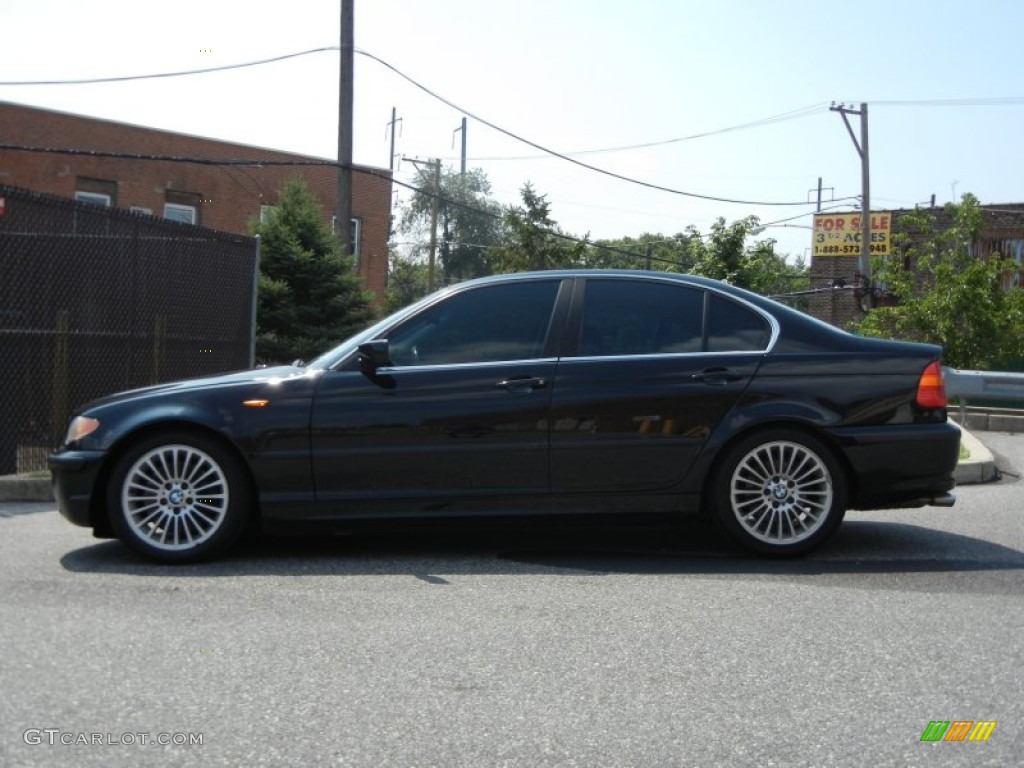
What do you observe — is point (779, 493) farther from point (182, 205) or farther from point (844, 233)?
point (844, 233)

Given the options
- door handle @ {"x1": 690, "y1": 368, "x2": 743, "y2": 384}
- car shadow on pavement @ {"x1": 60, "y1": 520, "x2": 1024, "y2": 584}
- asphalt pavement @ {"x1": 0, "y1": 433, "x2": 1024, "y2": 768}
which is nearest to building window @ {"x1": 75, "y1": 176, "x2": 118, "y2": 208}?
asphalt pavement @ {"x1": 0, "y1": 433, "x2": 1024, "y2": 768}

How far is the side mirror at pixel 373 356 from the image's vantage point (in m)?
5.92

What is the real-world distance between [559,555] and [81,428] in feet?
8.63

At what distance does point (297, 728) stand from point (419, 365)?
2902 millimetres

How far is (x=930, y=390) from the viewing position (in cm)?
611

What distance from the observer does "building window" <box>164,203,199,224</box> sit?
1165 inches

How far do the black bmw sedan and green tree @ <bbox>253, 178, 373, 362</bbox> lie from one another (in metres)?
12.0

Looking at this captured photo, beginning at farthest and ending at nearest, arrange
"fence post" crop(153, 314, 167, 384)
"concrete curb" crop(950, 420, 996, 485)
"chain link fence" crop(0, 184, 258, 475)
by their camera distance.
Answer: "fence post" crop(153, 314, 167, 384) < "concrete curb" crop(950, 420, 996, 485) < "chain link fence" crop(0, 184, 258, 475)

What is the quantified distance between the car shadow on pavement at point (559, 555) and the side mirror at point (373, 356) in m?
0.88

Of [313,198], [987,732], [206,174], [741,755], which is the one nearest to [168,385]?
[741,755]

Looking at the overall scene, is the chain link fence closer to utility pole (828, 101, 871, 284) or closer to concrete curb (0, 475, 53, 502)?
concrete curb (0, 475, 53, 502)

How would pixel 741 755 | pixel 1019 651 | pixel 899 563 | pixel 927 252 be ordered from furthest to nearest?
pixel 927 252, pixel 899 563, pixel 1019 651, pixel 741 755

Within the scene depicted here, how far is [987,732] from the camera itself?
11.2ft

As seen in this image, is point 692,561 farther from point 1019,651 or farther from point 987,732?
point 987,732
